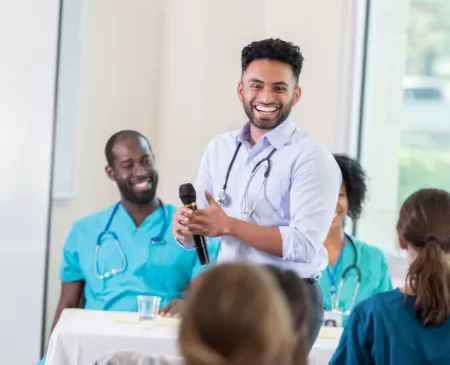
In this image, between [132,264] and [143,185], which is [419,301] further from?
[143,185]

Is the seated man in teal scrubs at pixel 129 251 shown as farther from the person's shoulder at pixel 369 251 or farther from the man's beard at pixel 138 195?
the person's shoulder at pixel 369 251

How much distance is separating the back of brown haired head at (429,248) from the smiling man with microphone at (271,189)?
0.32m

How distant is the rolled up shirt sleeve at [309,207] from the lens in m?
2.23

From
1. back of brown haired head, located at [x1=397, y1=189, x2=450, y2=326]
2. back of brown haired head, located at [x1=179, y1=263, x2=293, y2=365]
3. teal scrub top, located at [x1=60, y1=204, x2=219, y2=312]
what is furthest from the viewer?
teal scrub top, located at [x1=60, y1=204, x2=219, y2=312]

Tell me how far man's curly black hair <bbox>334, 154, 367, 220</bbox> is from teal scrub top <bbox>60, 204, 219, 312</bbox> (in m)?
0.67

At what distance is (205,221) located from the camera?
2201mm

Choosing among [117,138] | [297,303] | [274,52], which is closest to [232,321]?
[297,303]

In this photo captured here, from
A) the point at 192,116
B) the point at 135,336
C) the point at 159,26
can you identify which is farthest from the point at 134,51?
the point at 135,336

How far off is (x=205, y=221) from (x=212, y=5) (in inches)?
87.1

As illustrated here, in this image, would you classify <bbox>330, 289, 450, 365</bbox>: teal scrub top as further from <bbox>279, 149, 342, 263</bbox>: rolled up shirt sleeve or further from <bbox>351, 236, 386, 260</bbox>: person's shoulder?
<bbox>351, 236, 386, 260</bbox>: person's shoulder

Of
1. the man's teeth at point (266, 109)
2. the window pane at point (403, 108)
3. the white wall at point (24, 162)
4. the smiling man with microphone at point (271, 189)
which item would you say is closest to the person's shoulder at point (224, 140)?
the smiling man with microphone at point (271, 189)

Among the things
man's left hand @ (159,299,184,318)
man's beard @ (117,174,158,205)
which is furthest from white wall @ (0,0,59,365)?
man's left hand @ (159,299,184,318)

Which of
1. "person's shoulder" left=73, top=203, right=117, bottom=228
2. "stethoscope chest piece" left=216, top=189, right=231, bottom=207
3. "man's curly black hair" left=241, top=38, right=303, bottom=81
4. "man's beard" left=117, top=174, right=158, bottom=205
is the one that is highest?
"man's curly black hair" left=241, top=38, right=303, bottom=81

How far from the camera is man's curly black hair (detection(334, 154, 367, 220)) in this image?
11.8ft
